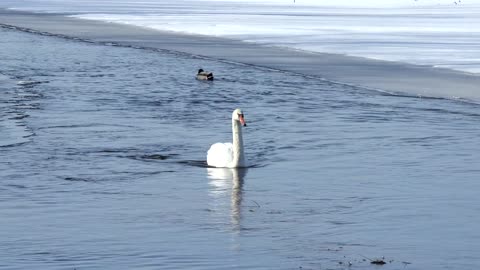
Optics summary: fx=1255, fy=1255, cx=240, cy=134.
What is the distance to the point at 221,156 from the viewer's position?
37.7 ft

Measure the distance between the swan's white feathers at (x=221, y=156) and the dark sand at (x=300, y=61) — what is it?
6.34 m

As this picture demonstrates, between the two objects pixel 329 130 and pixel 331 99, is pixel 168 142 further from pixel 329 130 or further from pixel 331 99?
pixel 331 99

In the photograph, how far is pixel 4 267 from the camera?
24.9 ft

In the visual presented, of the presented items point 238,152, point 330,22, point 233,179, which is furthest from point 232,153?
point 330,22

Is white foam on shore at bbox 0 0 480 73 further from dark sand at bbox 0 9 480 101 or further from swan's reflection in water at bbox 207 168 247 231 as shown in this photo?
swan's reflection in water at bbox 207 168 247 231

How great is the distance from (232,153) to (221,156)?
0.34 feet

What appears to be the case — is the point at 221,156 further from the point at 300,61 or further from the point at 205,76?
the point at 300,61

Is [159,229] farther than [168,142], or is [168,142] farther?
[168,142]

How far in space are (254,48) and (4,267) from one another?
61.8 feet

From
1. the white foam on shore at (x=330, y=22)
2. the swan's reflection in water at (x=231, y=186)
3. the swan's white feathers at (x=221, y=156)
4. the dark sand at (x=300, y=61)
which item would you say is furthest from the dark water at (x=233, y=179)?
the white foam on shore at (x=330, y=22)

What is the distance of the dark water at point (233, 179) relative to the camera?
26.6ft

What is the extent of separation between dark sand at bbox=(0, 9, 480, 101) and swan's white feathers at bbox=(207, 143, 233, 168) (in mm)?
6345

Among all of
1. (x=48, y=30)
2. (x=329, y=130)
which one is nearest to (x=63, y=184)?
(x=329, y=130)

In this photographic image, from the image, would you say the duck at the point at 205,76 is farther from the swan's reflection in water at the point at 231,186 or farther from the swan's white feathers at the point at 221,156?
the swan's reflection in water at the point at 231,186
